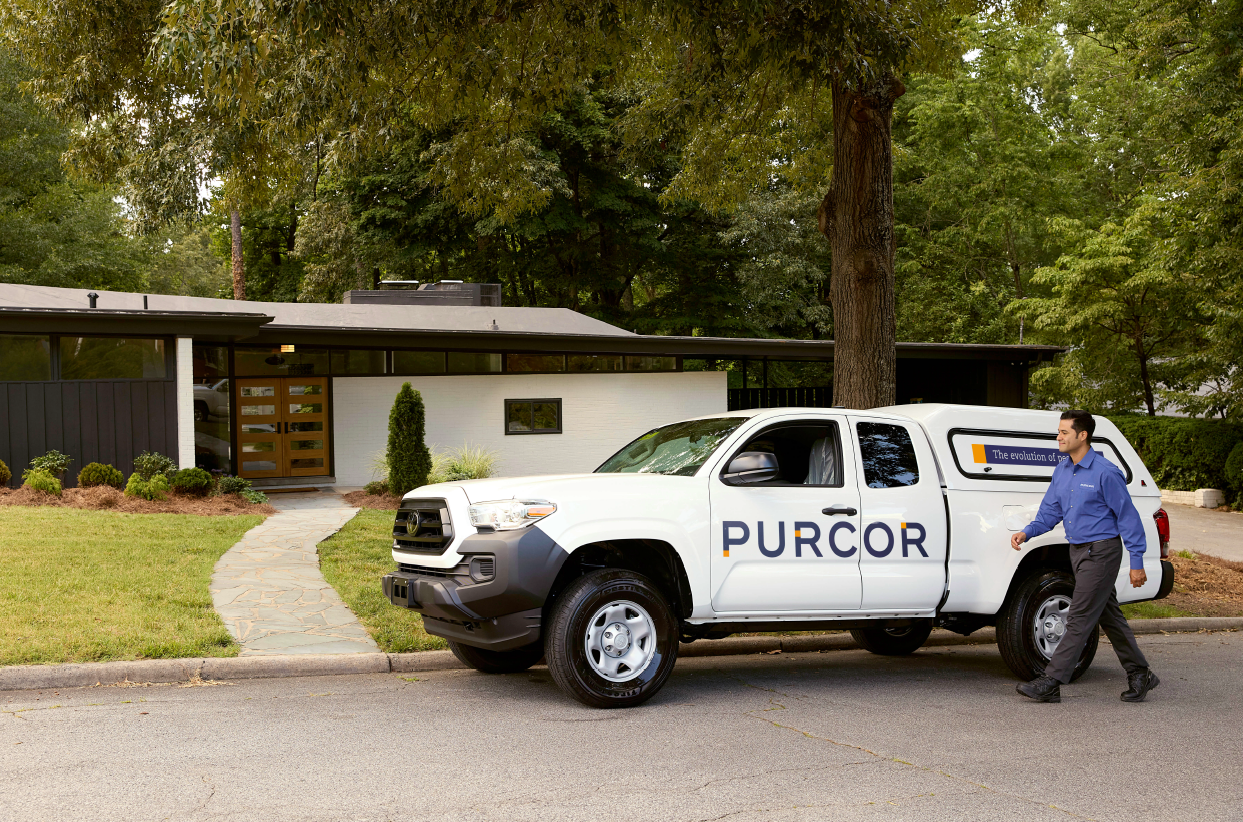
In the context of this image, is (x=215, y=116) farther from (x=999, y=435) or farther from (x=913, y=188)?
(x=913, y=188)

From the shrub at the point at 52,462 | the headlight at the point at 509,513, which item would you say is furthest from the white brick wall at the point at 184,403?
the headlight at the point at 509,513

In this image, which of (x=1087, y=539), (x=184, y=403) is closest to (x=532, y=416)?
(x=184, y=403)

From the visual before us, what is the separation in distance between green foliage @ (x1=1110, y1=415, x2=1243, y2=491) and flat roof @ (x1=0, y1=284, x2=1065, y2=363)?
4530 millimetres

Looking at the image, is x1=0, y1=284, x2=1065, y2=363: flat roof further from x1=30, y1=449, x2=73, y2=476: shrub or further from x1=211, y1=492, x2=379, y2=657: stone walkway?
x1=211, y1=492, x2=379, y2=657: stone walkway

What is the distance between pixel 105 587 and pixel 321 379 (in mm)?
12843

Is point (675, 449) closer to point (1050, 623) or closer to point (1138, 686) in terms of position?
point (1050, 623)

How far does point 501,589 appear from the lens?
6.12 meters

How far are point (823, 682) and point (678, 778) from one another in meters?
2.66

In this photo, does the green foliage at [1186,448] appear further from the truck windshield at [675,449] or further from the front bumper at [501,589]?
the front bumper at [501,589]

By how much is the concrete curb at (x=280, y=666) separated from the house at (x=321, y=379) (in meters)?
10.9

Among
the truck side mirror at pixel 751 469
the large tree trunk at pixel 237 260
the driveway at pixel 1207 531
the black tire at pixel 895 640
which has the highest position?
the large tree trunk at pixel 237 260

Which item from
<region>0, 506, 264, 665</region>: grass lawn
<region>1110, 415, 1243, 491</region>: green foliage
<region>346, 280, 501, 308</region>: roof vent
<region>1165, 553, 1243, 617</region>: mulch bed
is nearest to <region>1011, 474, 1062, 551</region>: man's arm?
<region>1165, 553, 1243, 617</region>: mulch bed

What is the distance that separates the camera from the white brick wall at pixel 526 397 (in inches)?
851

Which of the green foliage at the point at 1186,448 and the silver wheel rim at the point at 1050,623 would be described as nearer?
the silver wheel rim at the point at 1050,623
